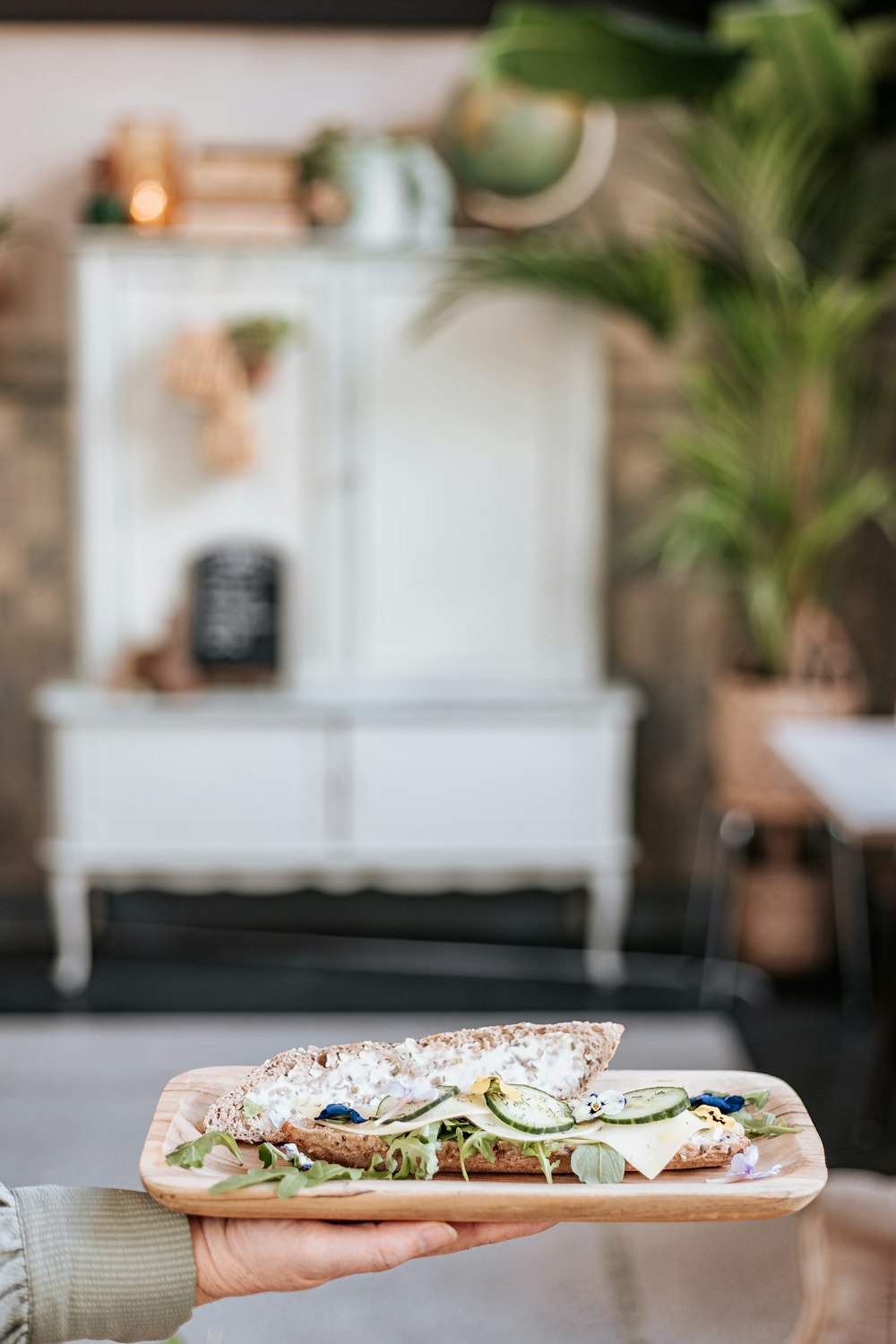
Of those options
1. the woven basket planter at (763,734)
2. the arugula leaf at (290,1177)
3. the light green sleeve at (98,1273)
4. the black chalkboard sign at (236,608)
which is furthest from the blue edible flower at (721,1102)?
the black chalkboard sign at (236,608)

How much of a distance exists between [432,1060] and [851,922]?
3.36 m

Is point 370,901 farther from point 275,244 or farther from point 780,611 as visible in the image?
point 275,244

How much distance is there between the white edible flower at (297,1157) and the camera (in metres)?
0.85

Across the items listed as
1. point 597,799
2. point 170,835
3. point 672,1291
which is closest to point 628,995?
point 597,799

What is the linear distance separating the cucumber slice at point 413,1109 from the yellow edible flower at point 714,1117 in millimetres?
155

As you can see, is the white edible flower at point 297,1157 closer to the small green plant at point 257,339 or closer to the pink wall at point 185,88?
the small green plant at point 257,339

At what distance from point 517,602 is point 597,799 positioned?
60 centimetres

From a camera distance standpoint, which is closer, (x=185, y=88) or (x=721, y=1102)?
(x=721, y=1102)

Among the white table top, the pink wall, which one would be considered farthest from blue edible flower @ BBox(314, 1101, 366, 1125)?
the pink wall

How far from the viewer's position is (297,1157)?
2.81 ft

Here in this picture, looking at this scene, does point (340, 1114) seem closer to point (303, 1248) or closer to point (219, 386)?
point (303, 1248)

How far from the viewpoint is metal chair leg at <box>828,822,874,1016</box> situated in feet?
12.7

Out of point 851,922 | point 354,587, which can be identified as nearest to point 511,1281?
point 354,587

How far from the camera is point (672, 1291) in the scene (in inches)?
Result: 37.6
